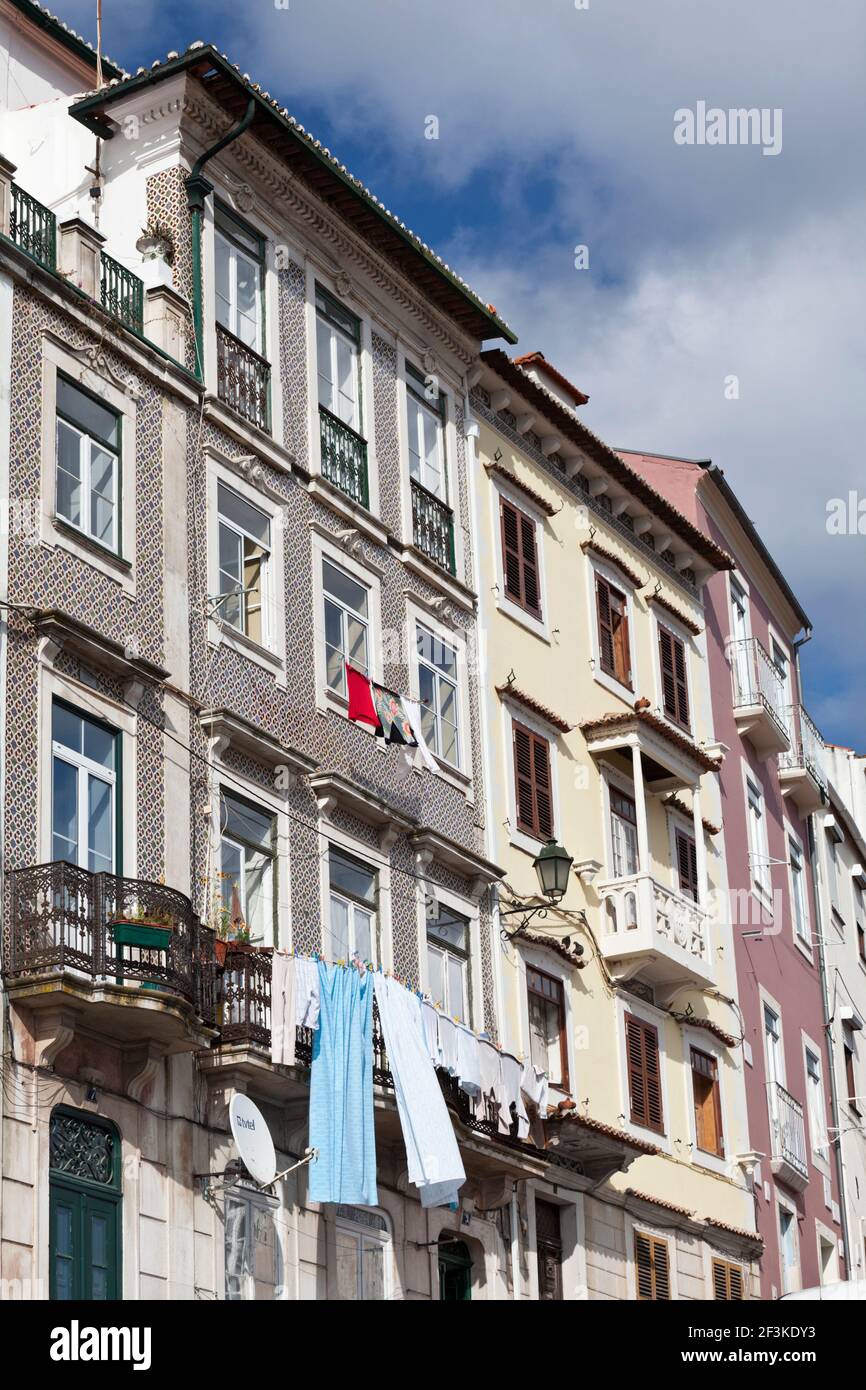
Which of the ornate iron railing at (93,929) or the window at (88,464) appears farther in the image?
the window at (88,464)

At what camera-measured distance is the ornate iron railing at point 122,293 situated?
77.0 ft

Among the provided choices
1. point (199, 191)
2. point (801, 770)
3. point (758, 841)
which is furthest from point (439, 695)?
point (801, 770)

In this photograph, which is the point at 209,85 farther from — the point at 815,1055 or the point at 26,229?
the point at 815,1055

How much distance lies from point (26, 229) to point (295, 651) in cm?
511

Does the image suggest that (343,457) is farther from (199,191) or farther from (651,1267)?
(651,1267)

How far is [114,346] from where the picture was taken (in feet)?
Answer: 74.8

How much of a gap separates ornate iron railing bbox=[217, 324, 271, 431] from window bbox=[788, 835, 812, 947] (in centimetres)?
1633

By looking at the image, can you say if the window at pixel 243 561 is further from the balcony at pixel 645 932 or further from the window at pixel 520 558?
the balcony at pixel 645 932

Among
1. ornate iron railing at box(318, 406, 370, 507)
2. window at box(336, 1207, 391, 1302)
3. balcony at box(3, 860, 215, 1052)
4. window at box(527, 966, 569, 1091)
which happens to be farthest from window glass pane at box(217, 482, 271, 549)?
window at box(336, 1207, 391, 1302)

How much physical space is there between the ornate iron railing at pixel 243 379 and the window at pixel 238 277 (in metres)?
0.19

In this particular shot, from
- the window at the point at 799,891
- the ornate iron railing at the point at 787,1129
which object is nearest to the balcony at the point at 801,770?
the window at the point at 799,891

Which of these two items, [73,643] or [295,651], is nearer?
[73,643]
